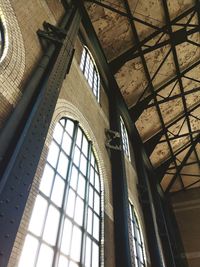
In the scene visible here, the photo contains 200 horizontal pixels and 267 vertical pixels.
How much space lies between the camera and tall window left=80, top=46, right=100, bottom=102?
29.3ft

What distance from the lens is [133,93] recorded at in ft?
41.7

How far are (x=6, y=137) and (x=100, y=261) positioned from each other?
3.90m

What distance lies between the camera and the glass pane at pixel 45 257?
346 centimetres

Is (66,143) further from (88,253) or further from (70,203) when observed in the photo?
(88,253)

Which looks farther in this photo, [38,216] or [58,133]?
[58,133]

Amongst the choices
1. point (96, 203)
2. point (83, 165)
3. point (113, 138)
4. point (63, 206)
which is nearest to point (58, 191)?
point (63, 206)

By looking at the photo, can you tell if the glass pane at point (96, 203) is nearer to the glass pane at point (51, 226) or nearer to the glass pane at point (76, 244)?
the glass pane at point (76, 244)

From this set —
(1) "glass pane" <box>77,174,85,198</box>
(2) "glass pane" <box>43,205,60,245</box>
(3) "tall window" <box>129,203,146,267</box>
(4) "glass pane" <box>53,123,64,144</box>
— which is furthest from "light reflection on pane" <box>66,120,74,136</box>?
(3) "tall window" <box>129,203,146,267</box>

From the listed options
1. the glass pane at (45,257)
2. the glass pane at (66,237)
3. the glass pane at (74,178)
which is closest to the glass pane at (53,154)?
the glass pane at (74,178)

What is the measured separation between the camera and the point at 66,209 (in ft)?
15.3

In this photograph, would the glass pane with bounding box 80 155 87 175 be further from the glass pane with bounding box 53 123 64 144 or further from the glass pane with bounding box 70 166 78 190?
the glass pane with bounding box 53 123 64 144

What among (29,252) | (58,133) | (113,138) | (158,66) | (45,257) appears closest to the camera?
(29,252)

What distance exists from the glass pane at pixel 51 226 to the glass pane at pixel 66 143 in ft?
5.14

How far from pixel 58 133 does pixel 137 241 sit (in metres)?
5.56
